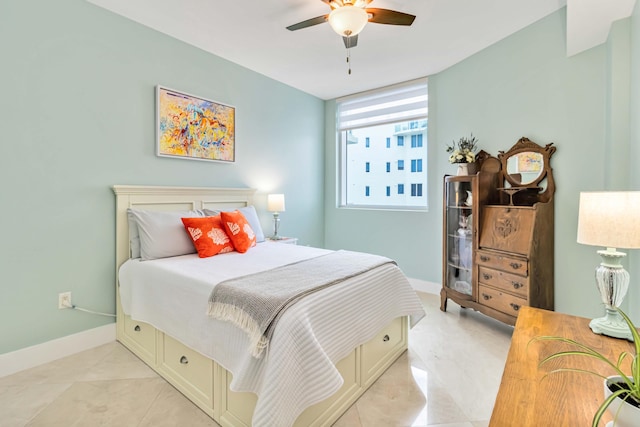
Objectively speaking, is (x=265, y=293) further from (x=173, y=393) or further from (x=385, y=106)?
(x=385, y=106)

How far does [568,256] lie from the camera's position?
2.54 metres

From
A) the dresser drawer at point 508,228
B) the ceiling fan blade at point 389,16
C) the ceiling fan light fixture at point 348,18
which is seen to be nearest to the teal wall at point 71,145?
the ceiling fan light fixture at point 348,18

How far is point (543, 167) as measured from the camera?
2.66 m

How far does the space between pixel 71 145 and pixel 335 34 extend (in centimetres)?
233

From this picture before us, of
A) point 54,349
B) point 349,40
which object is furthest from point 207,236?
point 349,40

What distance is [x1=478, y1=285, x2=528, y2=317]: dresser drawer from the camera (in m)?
2.52

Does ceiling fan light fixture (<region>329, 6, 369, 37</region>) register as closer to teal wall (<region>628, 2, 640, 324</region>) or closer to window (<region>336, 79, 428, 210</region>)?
teal wall (<region>628, 2, 640, 324</region>)

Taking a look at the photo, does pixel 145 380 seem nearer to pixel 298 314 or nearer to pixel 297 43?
pixel 298 314

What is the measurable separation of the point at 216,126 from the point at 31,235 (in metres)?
1.76

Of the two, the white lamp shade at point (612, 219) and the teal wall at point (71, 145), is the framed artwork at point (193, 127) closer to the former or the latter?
the teal wall at point (71, 145)

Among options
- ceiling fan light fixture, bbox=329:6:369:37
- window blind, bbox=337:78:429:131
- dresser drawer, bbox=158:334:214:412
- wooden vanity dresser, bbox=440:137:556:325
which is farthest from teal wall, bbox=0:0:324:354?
wooden vanity dresser, bbox=440:137:556:325

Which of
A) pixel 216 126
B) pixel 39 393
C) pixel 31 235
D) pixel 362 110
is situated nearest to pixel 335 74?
pixel 362 110

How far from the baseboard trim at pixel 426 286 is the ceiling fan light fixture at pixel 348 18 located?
288 cm

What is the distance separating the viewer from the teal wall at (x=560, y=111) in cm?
216
